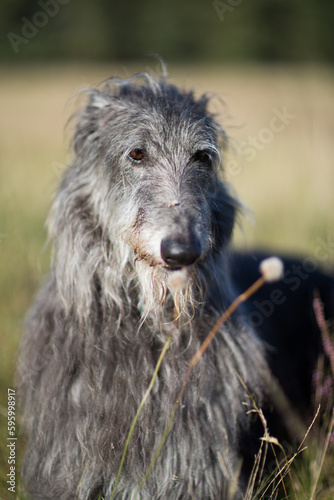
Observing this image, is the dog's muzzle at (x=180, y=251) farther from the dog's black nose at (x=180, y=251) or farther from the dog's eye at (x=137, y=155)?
the dog's eye at (x=137, y=155)

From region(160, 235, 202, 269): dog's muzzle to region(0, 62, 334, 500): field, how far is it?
103cm

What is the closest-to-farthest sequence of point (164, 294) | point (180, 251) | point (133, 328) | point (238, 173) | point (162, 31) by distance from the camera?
point (180, 251), point (164, 294), point (133, 328), point (238, 173), point (162, 31)

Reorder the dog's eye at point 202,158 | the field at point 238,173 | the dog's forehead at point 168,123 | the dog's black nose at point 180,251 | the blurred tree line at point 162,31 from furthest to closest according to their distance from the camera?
the blurred tree line at point 162,31
the field at point 238,173
the dog's eye at point 202,158
the dog's forehead at point 168,123
the dog's black nose at point 180,251

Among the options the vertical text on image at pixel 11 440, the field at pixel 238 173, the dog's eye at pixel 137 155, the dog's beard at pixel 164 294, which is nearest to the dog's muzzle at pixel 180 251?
the dog's beard at pixel 164 294

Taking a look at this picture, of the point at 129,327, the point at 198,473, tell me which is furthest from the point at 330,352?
the point at 129,327

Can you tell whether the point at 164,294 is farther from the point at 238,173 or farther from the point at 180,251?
the point at 238,173

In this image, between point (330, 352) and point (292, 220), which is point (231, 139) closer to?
point (330, 352)

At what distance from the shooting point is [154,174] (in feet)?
9.09

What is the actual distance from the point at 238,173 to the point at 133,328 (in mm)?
5302

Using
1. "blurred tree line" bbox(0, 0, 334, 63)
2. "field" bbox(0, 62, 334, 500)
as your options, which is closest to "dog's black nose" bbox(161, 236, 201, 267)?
"field" bbox(0, 62, 334, 500)

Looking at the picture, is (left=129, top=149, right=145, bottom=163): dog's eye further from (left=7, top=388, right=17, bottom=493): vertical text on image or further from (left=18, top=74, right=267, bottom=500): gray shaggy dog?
(left=7, top=388, right=17, bottom=493): vertical text on image

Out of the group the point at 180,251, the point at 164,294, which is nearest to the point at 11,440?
the point at 164,294

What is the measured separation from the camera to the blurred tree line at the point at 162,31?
32562 mm

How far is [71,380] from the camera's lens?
2.94m
